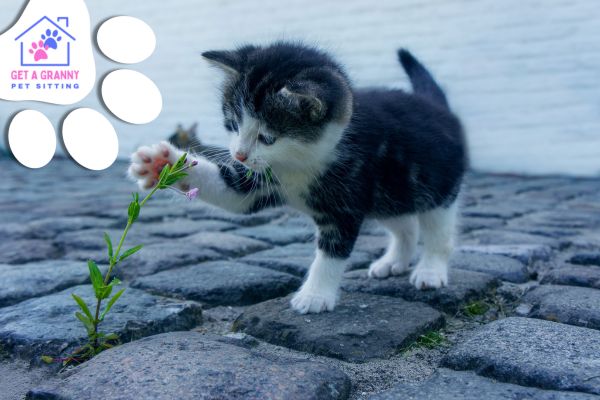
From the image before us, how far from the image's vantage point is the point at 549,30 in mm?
6461

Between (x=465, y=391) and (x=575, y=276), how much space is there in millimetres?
1133

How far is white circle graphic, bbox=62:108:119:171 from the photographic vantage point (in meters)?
8.11

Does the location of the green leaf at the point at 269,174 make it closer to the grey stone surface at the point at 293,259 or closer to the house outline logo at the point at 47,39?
the grey stone surface at the point at 293,259

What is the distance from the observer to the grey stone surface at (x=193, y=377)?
1295 millimetres

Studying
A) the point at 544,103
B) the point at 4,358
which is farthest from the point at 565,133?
the point at 4,358

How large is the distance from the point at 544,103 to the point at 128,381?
613 cm

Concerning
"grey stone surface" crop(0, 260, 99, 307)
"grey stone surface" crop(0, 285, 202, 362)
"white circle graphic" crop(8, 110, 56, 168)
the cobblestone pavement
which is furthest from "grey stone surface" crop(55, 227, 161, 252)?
"white circle graphic" crop(8, 110, 56, 168)

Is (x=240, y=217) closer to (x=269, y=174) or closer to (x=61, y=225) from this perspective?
(x=61, y=225)

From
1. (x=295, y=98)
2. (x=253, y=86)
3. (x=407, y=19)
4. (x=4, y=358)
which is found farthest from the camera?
(x=407, y=19)

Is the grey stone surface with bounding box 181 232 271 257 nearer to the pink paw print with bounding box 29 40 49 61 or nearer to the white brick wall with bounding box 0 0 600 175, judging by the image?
the white brick wall with bounding box 0 0 600 175

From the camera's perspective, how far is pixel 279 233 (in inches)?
136

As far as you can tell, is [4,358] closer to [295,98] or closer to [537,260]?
[295,98]

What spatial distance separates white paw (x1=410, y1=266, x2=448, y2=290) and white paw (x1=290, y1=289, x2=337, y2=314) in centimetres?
35

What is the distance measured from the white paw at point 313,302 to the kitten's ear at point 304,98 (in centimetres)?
54
